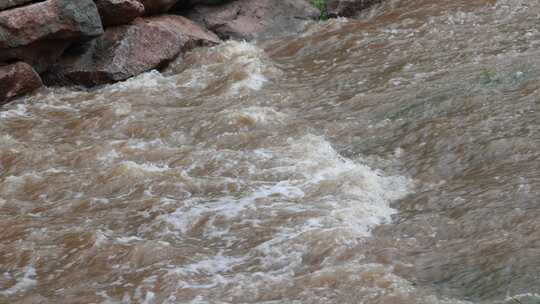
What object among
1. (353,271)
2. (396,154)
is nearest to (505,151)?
(396,154)

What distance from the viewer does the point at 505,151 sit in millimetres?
5926

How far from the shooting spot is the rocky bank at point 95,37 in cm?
893

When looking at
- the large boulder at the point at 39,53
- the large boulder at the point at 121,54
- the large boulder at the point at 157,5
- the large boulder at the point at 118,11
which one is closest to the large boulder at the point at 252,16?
the large boulder at the point at 157,5

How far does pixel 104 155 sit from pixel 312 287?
3038mm

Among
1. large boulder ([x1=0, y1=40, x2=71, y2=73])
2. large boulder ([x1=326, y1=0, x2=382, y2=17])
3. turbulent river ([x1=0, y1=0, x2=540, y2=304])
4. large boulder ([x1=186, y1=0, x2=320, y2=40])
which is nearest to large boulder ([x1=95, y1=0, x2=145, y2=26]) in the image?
large boulder ([x1=0, y1=40, x2=71, y2=73])

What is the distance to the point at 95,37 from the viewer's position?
9578 millimetres

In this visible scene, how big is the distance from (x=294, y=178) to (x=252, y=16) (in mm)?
5540

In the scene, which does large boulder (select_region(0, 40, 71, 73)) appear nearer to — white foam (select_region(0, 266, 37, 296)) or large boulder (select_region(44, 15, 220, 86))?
large boulder (select_region(44, 15, 220, 86))

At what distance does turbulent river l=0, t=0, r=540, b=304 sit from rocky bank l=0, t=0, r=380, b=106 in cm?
28

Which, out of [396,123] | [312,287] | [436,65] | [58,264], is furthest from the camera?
[436,65]

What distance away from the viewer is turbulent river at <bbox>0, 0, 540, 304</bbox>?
4629 mm

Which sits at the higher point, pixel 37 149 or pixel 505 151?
pixel 505 151

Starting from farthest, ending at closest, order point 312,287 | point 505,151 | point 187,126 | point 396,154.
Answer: point 187,126 < point 396,154 < point 505,151 < point 312,287

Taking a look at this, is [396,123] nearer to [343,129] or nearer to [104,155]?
[343,129]
